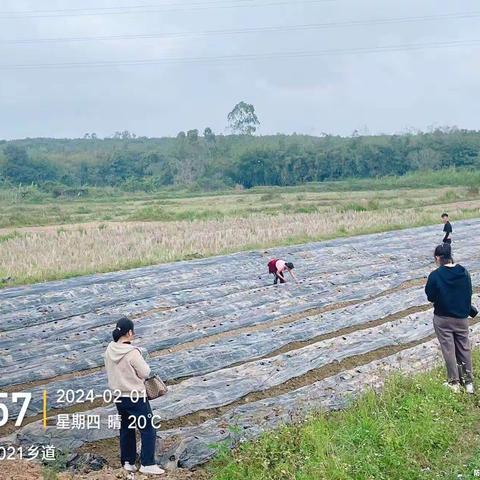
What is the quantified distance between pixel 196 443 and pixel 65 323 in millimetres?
4503

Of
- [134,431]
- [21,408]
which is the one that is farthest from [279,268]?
[134,431]

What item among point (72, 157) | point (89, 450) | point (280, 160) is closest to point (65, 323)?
point (89, 450)

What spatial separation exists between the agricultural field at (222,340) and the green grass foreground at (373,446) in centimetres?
31

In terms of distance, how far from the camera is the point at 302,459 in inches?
209

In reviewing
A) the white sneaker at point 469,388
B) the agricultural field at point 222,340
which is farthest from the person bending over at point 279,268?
the white sneaker at point 469,388

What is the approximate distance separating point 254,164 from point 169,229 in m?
35.2

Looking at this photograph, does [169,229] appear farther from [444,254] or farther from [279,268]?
[444,254]

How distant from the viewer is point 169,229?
23562mm

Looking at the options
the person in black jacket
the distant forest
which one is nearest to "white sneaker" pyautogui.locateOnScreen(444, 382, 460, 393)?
the person in black jacket

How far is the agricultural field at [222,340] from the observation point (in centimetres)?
626

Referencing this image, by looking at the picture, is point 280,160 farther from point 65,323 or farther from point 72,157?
point 65,323

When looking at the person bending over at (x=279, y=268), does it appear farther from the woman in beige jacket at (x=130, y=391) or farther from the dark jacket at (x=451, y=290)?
the woman in beige jacket at (x=130, y=391)

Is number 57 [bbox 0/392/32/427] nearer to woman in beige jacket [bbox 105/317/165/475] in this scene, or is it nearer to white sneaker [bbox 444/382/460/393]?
woman in beige jacket [bbox 105/317/165/475]

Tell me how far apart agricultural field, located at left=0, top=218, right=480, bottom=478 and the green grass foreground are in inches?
12.3
